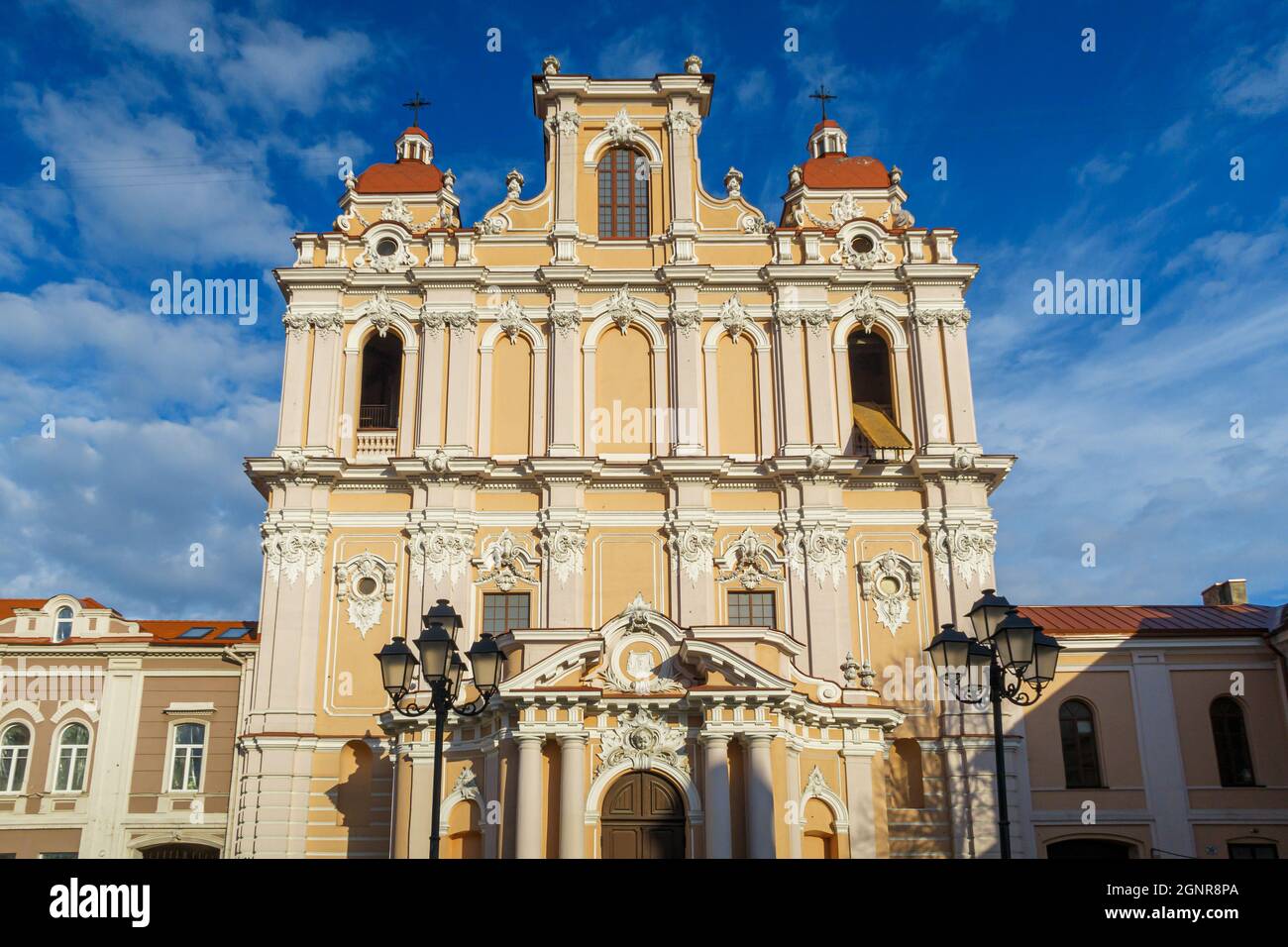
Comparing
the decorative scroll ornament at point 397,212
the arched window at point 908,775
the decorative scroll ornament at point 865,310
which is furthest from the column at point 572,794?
the decorative scroll ornament at point 397,212

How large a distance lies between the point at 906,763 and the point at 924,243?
1530cm

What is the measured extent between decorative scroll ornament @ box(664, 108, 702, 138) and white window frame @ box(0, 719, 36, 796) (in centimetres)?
2591

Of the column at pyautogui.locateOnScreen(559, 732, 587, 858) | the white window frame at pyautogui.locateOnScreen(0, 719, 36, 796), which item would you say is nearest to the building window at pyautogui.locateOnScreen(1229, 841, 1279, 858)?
the column at pyautogui.locateOnScreen(559, 732, 587, 858)

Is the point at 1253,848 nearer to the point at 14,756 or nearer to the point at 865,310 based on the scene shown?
the point at 865,310

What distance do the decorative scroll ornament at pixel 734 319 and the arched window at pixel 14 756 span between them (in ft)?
76.6

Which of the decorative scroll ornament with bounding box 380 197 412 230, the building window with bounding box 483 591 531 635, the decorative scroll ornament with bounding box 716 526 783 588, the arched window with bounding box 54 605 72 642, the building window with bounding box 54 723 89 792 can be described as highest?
the decorative scroll ornament with bounding box 380 197 412 230

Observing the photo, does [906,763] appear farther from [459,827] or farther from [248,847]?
[248,847]

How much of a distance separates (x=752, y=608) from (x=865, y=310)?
31.8 feet

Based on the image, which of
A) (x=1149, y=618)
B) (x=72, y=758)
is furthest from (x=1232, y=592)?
(x=72, y=758)

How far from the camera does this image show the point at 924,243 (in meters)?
34.3

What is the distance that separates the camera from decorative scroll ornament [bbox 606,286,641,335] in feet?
110

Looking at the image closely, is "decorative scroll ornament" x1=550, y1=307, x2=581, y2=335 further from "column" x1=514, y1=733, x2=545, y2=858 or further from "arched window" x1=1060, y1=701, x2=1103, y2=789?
"arched window" x1=1060, y1=701, x2=1103, y2=789

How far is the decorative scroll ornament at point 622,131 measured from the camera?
1391 inches
